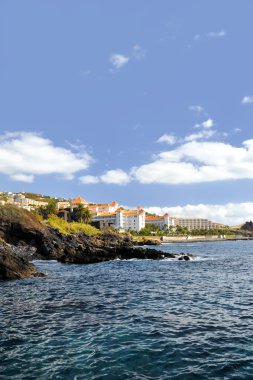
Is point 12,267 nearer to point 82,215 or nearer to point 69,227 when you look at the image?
point 69,227

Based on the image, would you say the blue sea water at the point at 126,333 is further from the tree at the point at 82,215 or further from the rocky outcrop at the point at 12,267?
the tree at the point at 82,215

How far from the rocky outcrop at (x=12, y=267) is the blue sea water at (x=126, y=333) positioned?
20.0ft

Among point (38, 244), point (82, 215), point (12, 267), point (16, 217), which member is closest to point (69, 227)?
point (82, 215)

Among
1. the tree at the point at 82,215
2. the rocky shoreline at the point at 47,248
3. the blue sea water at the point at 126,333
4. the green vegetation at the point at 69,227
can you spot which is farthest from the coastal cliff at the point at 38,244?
the tree at the point at 82,215

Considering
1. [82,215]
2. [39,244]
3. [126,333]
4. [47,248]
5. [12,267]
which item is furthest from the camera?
[82,215]

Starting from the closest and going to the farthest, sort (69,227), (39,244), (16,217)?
1. (16,217)
2. (39,244)
3. (69,227)

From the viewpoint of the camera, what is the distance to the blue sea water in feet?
46.1

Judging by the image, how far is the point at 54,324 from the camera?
2044 cm

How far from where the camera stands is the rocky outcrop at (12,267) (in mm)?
38469

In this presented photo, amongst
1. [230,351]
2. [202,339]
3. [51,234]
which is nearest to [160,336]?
[202,339]

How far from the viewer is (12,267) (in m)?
39.5

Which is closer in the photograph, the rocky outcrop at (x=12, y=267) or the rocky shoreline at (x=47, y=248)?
the rocky outcrop at (x=12, y=267)

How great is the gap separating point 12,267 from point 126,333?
24.6 meters

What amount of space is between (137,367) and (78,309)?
35.4ft
